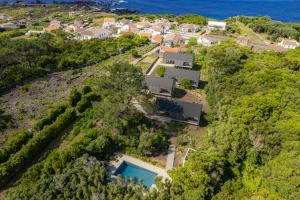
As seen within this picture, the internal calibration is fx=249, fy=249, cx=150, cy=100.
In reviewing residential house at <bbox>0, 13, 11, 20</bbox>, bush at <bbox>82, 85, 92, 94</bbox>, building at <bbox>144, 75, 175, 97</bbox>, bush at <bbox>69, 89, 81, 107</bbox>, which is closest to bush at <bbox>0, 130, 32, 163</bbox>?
bush at <bbox>69, 89, 81, 107</bbox>

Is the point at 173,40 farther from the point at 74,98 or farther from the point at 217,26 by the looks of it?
the point at 74,98

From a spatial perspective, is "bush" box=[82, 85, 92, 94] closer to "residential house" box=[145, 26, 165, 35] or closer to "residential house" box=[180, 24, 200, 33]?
"residential house" box=[145, 26, 165, 35]

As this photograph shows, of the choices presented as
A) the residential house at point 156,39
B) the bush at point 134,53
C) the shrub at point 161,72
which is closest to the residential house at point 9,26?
the residential house at point 156,39

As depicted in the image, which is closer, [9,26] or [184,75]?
[184,75]

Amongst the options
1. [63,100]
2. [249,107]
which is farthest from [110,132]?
[249,107]

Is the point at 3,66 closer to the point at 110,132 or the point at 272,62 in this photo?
the point at 110,132

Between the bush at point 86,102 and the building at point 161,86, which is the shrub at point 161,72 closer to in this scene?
the building at point 161,86

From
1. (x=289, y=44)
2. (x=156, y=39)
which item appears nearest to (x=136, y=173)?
(x=156, y=39)
